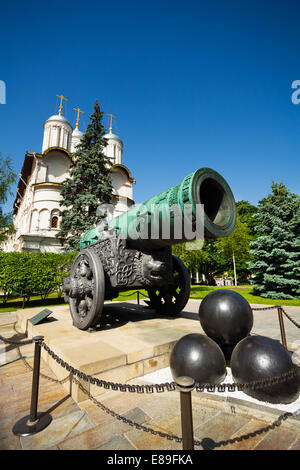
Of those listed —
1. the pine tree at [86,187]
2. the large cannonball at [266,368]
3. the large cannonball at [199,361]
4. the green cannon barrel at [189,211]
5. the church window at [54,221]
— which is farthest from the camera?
the church window at [54,221]

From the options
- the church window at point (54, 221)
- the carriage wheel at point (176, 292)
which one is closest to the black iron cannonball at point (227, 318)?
the carriage wheel at point (176, 292)

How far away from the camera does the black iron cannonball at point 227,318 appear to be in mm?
3230

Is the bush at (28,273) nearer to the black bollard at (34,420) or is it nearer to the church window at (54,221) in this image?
the black bollard at (34,420)

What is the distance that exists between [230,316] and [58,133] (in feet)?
104

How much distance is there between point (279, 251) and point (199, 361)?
43.0 feet

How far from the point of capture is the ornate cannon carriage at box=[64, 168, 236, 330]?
314 centimetres

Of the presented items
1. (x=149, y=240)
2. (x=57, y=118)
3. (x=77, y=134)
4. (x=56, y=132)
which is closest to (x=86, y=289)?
(x=149, y=240)

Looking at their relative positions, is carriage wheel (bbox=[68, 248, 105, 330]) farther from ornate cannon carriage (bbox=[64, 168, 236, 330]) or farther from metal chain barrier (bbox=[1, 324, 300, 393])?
metal chain barrier (bbox=[1, 324, 300, 393])

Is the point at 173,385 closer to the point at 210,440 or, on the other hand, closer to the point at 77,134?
the point at 210,440

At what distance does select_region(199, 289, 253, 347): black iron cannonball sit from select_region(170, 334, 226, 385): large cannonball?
1.45ft

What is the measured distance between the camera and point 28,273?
1144 centimetres

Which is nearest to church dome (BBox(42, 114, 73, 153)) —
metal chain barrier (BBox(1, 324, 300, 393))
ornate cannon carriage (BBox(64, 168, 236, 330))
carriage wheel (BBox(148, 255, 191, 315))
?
ornate cannon carriage (BBox(64, 168, 236, 330))

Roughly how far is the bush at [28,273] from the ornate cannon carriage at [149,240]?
7.26 meters
